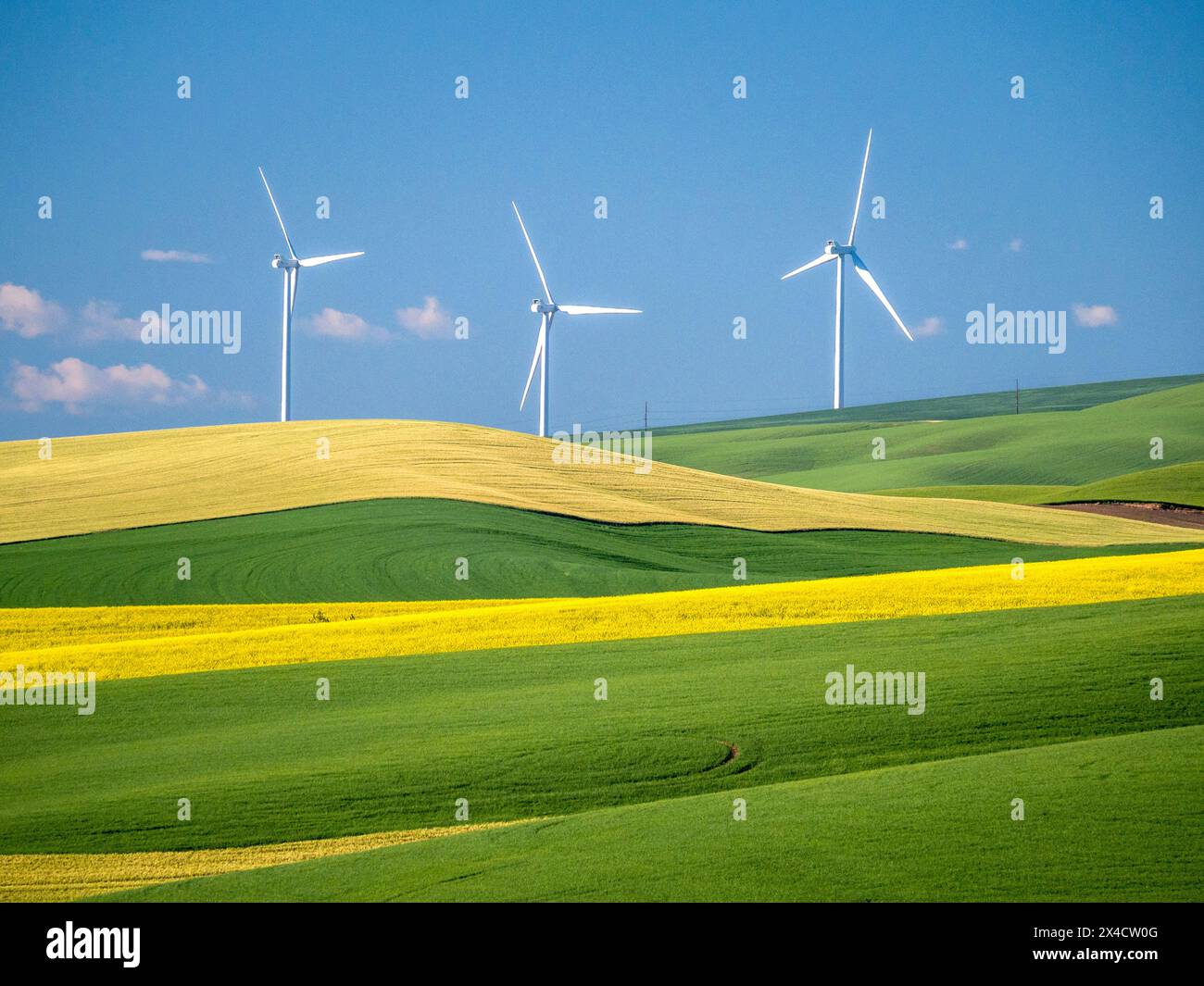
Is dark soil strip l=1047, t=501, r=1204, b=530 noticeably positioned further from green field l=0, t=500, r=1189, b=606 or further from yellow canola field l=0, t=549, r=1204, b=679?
yellow canola field l=0, t=549, r=1204, b=679

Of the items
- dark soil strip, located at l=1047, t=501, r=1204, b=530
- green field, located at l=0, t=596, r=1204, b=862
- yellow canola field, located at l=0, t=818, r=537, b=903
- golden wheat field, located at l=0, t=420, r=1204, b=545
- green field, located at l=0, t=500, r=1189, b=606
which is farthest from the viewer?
dark soil strip, located at l=1047, t=501, r=1204, b=530

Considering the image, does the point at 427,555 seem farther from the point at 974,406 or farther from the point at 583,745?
the point at 974,406

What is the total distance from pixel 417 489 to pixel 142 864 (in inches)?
1127

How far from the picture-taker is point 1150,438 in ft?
226

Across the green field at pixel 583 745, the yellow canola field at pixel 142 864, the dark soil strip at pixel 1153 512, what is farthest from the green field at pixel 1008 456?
the yellow canola field at pixel 142 864

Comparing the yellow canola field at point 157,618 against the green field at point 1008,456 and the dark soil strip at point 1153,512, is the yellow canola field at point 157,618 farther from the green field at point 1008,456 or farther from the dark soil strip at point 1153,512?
the green field at point 1008,456

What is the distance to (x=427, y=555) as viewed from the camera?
31.3 meters

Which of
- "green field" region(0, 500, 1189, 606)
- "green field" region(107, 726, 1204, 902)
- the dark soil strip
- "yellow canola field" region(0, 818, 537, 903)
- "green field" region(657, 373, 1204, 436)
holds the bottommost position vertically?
"yellow canola field" region(0, 818, 537, 903)

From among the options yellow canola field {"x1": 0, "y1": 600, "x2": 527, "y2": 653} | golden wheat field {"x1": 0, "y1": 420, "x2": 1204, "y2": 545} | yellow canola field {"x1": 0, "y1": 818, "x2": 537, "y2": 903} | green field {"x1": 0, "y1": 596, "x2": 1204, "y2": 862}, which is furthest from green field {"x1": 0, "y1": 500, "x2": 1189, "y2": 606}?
yellow canola field {"x1": 0, "y1": 818, "x2": 537, "y2": 903}

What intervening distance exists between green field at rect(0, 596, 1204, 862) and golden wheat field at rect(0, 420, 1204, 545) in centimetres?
2026

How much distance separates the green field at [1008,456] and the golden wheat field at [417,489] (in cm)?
1071

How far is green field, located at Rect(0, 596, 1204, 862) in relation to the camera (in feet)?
37.3

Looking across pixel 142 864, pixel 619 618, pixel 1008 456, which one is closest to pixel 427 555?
pixel 619 618
